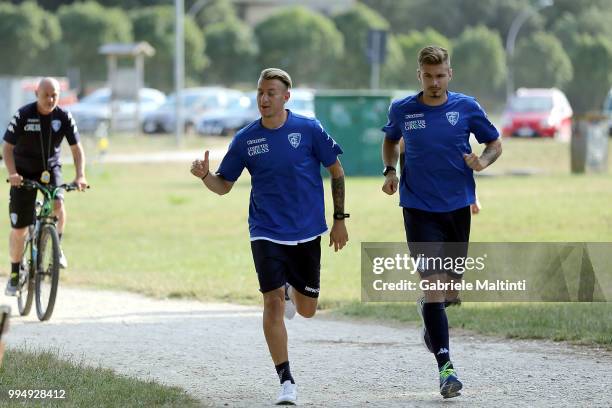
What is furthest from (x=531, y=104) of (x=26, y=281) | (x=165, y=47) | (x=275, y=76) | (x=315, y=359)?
(x=275, y=76)

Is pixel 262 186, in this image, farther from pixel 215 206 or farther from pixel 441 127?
pixel 215 206

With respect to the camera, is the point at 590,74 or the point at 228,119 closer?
the point at 228,119

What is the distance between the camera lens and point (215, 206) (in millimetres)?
23141

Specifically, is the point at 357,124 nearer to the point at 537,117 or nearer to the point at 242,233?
the point at 242,233

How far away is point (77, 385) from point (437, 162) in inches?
95.2

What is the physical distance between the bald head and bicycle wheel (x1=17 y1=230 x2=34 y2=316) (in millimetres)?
1118

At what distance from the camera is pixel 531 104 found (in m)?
44.1

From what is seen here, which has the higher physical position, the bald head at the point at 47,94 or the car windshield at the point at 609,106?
the car windshield at the point at 609,106

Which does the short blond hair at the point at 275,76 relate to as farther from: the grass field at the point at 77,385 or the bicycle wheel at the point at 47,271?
the bicycle wheel at the point at 47,271

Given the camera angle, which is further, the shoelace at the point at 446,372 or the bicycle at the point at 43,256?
the bicycle at the point at 43,256

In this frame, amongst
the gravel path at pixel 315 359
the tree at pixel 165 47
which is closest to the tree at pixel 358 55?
the tree at pixel 165 47

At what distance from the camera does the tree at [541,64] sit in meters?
77.1

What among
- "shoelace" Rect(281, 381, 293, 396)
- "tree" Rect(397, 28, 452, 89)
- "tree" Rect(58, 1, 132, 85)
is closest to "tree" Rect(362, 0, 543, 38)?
"tree" Rect(397, 28, 452, 89)

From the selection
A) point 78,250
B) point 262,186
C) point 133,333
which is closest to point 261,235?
point 262,186
